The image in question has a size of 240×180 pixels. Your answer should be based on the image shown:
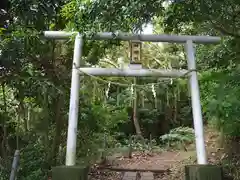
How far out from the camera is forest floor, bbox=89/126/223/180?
7020 mm

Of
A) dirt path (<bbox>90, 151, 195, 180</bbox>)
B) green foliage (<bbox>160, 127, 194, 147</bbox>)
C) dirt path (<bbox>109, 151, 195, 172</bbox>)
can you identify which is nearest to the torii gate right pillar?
dirt path (<bbox>90, 151, 195, 180</bbox>)

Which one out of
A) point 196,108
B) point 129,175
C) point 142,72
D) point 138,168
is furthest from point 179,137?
point 142,72

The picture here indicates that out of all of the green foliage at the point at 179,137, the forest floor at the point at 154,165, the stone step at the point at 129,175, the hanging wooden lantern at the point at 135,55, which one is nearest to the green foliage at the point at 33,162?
the forest floor at the point at 154,165

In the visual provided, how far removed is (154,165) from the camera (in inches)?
332

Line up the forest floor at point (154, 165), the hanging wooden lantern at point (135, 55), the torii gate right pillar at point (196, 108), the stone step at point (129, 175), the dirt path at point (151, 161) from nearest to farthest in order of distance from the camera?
the torii gate right pillar at point (196, 108) → the hanging wooden lantern at point (135, 55) → the stone step at point (129, 175) → the forest floor at point (154, 165) → the dirt path at point (151, 161)

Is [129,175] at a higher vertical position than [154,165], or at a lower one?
lower

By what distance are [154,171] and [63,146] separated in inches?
87.2

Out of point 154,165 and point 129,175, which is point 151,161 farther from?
point 129,175

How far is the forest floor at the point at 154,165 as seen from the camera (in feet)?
23.0

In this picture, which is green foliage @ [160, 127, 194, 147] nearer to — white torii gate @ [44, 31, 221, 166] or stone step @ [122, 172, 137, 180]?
stone step @ [122, 172, 137, 180]

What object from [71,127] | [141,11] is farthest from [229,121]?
[141,11]

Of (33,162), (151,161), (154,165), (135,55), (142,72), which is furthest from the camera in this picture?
(151,161)

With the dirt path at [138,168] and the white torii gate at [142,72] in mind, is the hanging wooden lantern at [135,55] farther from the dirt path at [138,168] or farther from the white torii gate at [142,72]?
the dirt path at [138,168]

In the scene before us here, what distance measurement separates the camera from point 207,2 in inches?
155
